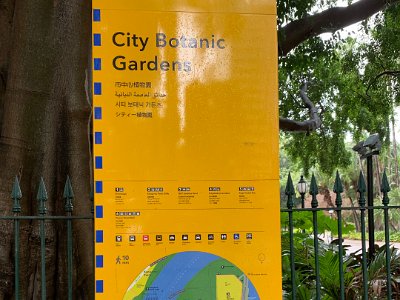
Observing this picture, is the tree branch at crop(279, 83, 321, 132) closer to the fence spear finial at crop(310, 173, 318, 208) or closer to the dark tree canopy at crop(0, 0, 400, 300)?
the dark tree canopy at crop(0, 0, 400, 300)

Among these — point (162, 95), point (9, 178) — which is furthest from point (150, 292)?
point (9, 178)

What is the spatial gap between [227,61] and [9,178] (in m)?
2.11

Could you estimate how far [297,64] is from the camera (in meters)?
9.38

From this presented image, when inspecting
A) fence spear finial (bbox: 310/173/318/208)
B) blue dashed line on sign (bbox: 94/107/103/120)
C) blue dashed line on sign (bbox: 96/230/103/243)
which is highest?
blue dashed line on sign (bbox: 94/107/103/120)

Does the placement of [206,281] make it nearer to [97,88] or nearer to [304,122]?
[97,88]

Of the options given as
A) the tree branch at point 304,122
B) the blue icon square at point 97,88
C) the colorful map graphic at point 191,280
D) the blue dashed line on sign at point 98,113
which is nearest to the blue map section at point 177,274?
the colorful map graphic at point 191,280

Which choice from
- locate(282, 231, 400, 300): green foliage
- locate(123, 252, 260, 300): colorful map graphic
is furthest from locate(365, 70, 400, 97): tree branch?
locate(123, 252, 260, 300): colorful map graphic

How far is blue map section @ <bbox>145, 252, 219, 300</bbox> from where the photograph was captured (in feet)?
9.46

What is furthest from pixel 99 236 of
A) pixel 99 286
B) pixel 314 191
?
pixel 314 191

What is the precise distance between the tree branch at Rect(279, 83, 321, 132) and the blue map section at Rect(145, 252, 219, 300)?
29.1ft

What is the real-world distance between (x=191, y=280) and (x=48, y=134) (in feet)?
6.55

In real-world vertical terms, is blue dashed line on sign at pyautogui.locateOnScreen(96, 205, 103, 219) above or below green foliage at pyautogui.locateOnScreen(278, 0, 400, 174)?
below

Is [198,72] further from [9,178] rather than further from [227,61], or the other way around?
[9,178]

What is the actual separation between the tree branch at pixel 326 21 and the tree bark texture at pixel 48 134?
13.2 ft
